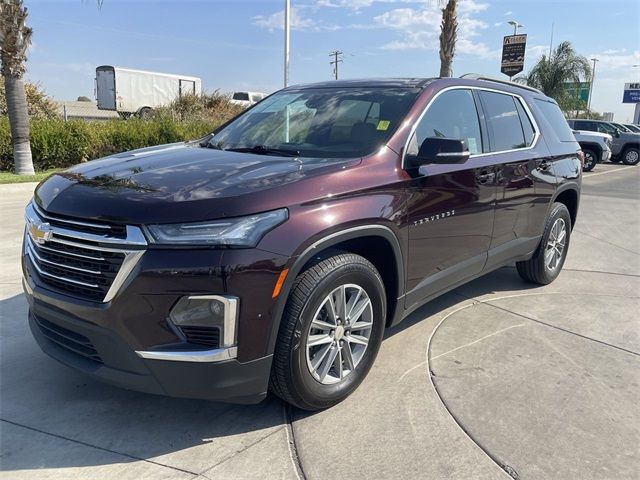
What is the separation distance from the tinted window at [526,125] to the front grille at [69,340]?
12.8 ft

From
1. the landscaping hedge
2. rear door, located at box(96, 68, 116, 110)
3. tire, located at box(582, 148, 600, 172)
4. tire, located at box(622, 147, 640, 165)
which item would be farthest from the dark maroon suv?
rear door, located at box(96, 68, 116, 110)

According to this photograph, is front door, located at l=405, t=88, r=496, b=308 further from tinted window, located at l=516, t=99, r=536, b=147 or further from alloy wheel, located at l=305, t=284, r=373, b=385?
tinted window, located at l=516, t=99, r=536, b=147

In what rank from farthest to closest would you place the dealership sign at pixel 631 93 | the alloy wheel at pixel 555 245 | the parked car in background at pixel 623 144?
the dealership sign at pixel 631 93, the parked car in background at pixel 623 144, the alloy wheel at pixel 555 245

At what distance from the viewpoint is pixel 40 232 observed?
277 cm

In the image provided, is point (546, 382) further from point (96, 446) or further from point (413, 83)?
point (96, 446)

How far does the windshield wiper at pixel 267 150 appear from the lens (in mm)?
3383

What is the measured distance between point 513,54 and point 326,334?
82.0 ft

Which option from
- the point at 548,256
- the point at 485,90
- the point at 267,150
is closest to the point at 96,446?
the point at 267,150

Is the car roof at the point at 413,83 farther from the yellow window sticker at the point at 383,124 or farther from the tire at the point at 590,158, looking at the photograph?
the tire at the point at 590,158

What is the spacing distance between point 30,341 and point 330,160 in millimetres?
2495

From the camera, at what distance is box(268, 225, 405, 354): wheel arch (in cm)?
260

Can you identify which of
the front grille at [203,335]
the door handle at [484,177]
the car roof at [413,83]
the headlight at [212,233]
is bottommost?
the front grille at [203,335]

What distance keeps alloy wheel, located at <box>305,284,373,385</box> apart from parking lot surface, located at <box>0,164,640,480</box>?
0.81 feet

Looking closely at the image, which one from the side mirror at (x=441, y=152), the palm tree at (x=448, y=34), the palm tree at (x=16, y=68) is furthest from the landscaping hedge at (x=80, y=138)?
the side mirror at (x=441, y=152)
